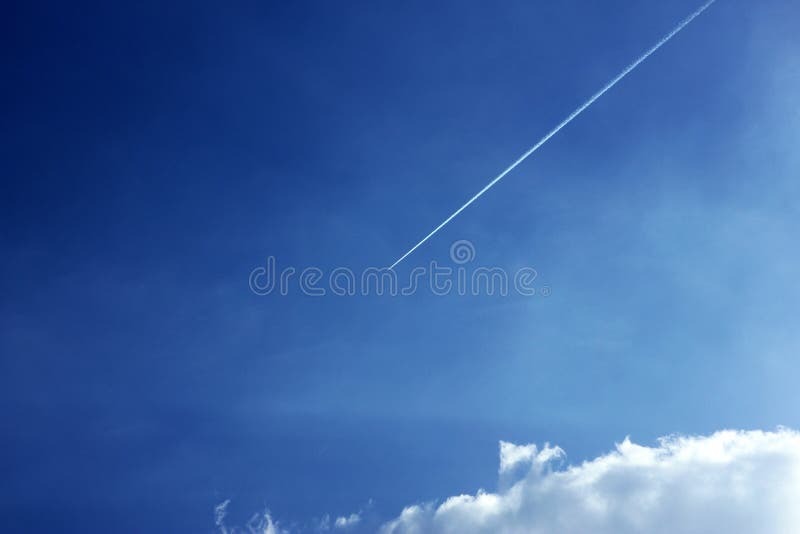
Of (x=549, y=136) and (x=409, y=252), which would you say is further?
(x=409, y=252)

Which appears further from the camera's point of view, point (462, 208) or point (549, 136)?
point (462, 208)

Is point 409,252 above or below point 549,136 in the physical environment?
below

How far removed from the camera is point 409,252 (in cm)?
7112

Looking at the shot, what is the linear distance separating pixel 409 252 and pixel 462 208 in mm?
8534

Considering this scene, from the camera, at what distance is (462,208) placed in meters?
72.6

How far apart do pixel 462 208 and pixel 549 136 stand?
13.4 meters

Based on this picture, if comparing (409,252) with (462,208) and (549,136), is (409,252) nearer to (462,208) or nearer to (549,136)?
(462,208)

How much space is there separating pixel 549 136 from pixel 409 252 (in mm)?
20526

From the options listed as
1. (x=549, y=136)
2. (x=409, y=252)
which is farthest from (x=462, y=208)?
(x=549, y=136)

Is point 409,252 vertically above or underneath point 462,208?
underneath

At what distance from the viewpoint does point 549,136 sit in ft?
215
